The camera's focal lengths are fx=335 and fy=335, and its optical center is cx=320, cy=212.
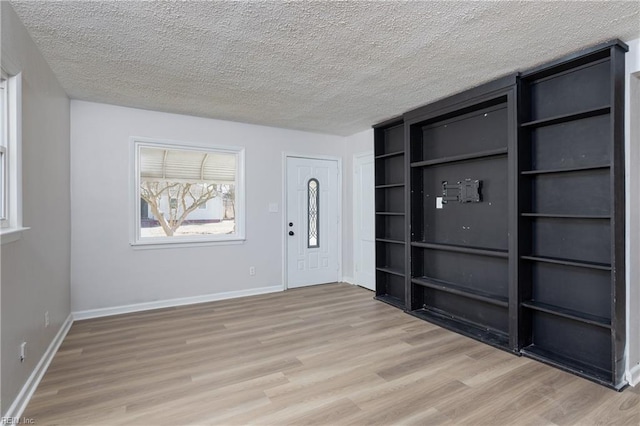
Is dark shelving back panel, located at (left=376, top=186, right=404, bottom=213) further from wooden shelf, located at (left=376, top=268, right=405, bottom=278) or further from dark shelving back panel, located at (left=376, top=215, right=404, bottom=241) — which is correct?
wooden shelf, located at (left=376, top=268, right=405, bottom=278)

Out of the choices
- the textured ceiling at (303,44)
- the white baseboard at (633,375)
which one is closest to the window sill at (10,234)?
the textured ceiling at (303,44)

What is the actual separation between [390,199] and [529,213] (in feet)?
6.80

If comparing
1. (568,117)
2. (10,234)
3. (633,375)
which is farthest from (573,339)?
(10,234)

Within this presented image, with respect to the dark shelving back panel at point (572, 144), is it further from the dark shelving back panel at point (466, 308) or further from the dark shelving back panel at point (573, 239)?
the dark shelving back panel at point (466, 308)

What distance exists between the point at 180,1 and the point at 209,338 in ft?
9.19

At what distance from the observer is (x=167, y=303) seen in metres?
4.27

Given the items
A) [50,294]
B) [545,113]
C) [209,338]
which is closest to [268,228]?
[209,338]

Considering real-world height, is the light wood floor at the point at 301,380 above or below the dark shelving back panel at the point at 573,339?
below

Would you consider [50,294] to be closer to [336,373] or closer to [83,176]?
[83,176]

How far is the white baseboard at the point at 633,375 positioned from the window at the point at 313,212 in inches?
151

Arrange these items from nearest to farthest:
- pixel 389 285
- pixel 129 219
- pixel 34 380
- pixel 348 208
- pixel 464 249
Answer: pixel 34 380
pixel 464 249
pixel 129 219
pixel 389 285
pixel 348 208

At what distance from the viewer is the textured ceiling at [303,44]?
6.69ft

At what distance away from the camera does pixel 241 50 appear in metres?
2.54

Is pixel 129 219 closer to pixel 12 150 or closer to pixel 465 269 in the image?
pixel 12 150
